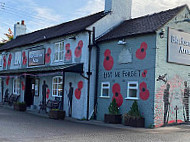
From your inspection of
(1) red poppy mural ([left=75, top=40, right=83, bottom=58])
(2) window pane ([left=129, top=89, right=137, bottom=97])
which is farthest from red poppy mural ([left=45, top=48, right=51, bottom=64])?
(2) window pane ([left=129, top=89, right=137, bottom=97])

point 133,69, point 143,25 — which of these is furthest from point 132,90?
point 143,25

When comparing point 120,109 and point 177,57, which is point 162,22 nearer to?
point 177,57

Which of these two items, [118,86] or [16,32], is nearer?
[118,86]

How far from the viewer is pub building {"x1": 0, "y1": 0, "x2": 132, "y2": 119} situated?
1666 centimetres

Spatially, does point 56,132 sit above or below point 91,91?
below

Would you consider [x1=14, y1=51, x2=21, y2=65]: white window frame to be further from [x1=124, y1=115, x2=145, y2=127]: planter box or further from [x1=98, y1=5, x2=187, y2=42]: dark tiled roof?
[x1=124, y1=115, x2=145, y2=127]: planter box

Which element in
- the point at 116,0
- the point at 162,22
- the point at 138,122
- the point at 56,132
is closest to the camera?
the point at 56,132

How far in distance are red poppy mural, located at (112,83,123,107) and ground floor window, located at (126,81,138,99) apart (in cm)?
56

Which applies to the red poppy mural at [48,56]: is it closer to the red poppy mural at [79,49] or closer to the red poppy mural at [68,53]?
the red poppy mural at [68,53]

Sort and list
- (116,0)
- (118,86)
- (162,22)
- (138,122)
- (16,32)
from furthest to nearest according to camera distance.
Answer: (16,32), (116,0), (118,86), (162,22), (138,122)

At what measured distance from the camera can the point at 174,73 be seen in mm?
14992

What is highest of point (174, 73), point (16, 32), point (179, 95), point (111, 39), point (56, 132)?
point (16, 32)

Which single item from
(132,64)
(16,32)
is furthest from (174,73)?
(16,32)

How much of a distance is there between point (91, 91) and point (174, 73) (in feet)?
15.8
